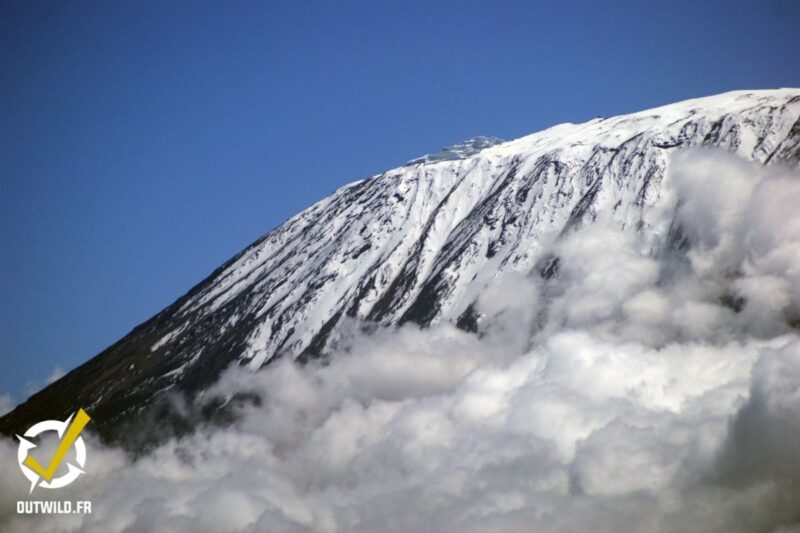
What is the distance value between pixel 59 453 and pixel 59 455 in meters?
0.59

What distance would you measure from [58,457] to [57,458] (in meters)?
0.24

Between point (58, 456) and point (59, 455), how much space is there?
2.47 feet

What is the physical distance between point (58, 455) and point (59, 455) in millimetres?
385

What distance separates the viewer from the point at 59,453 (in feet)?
655

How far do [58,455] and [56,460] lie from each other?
1.62 m

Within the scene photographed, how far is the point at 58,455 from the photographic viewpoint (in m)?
199

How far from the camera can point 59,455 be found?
653 feet

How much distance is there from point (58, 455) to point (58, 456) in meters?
0.41

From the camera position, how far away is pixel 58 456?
651 ft

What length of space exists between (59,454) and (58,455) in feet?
3.73

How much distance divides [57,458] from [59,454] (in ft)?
5.14

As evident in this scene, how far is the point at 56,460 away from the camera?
647 ft
